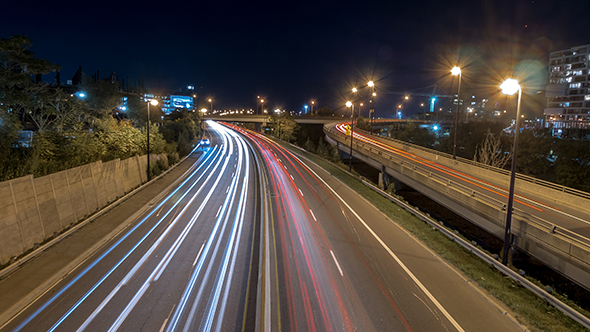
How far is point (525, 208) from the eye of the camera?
17.4 meters

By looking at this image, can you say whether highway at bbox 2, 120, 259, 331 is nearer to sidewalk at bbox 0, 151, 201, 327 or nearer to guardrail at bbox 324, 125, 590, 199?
sidewalk at bbox 0, 151, 201, 327

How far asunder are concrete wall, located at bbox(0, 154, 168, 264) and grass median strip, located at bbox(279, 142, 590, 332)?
18.1 metres

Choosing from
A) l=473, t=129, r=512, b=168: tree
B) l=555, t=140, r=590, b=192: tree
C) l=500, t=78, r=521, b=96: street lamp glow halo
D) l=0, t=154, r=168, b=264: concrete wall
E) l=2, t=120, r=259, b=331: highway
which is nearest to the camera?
l=2, t=120, r=259, b=331: highway

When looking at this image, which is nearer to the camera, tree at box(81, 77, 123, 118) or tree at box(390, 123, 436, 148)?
tree at box(81, 77, 123, 118)

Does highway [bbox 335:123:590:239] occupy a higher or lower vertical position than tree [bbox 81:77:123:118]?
lower

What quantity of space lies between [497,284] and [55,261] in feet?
56.8

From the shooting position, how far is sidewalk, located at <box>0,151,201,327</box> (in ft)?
30.6

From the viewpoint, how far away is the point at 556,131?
3263 inches

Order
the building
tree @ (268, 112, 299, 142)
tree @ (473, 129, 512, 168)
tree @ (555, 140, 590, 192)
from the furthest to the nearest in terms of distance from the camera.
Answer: the building
tree @ (268, 112, 299, 142)
tree @ (473, 129, 512, 168)
tree @ (555, 140, 590, 192)

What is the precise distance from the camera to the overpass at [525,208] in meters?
12.0

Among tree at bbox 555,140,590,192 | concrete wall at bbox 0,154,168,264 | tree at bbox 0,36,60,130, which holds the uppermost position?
tree at bbox 0,36,60,130

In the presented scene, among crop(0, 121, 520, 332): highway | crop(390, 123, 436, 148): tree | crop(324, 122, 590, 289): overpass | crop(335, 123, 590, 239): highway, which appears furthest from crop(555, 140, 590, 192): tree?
crop(0, 121, 520, 332): highway

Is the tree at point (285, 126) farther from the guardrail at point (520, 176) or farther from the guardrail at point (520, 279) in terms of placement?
the guardrail at point (520, 279)

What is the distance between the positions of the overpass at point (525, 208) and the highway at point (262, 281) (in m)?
4.84
